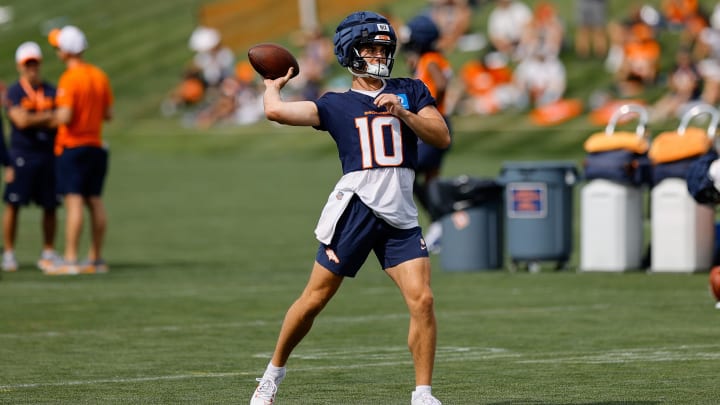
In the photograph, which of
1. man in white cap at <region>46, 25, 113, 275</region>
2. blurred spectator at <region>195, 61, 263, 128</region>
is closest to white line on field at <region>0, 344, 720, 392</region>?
man in white cap at <region>46, 25, 113, 275</region>

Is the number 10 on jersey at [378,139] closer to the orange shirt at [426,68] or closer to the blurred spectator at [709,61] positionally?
the orange shirt at [426,68]

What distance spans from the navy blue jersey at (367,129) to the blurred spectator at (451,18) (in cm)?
2753

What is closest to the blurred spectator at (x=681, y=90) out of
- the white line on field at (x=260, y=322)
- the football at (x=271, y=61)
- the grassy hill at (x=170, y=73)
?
the grassy hill at (x=170, y=73)

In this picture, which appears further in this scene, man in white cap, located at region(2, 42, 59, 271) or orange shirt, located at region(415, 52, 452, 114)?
orange shirt, located at region(415, 52, 452, 114)

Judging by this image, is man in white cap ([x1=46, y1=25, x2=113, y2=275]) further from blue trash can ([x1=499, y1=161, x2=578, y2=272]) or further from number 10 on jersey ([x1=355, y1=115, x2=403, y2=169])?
number 10 on jersey ([x1=355, y1=115, x2=403, y2=169])

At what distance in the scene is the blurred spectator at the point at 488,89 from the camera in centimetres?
3191

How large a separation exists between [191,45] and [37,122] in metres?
30.2

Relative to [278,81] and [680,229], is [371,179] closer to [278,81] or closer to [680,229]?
[278,81]

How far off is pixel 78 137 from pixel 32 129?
3.71ft

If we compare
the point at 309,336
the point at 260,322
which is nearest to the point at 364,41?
the point at 309,336

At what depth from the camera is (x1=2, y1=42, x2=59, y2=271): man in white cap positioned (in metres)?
14.9

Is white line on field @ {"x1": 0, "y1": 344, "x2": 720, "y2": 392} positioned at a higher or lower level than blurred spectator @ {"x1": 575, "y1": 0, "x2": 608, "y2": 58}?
lower

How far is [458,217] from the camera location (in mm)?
14508

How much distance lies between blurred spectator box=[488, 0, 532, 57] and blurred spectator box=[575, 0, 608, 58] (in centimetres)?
119
